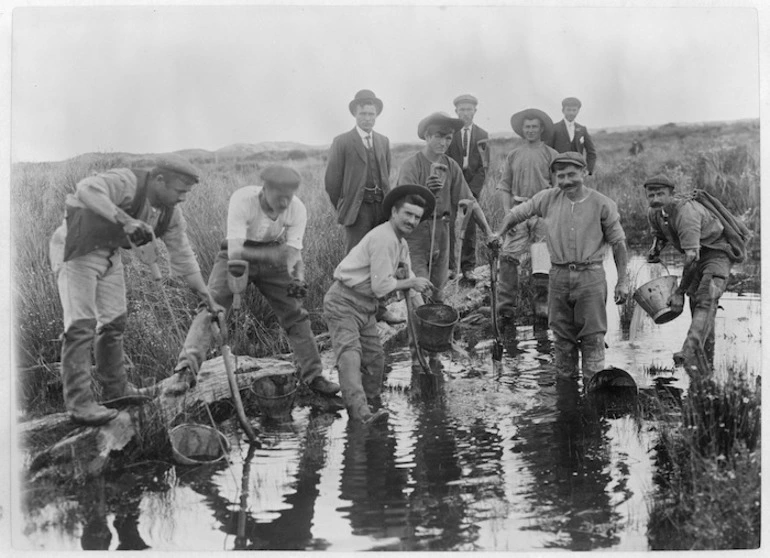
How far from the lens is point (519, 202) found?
853 centimetres

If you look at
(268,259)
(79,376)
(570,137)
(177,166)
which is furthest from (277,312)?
(570,137)

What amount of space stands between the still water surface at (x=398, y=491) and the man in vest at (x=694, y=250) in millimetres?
539

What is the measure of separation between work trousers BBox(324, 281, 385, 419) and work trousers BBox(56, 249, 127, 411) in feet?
4.92

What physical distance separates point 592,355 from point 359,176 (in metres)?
2.47

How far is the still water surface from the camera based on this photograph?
4.86 meters

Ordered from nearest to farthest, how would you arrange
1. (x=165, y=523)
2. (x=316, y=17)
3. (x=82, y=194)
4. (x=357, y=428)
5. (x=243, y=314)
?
(x=165, y=523) < (x=82, y=194) < (x=357, y=428) < (x=316, y=17) < (x=243, y=314)

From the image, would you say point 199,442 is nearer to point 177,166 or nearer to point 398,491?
point 398,491

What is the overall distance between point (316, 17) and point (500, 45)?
57.7 inches

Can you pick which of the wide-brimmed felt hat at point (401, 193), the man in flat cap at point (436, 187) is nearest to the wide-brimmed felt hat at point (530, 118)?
the man in flat cap at point (436, 187)

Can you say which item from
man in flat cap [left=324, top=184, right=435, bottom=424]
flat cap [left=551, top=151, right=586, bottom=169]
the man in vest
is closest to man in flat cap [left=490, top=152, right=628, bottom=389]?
flat cap [left=551, top=151, right=586, bottom=169]

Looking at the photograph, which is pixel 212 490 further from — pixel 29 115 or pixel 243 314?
pixel 29 115

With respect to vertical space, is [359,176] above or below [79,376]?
above

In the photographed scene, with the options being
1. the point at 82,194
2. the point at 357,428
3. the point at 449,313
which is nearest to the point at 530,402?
the point at 449,313

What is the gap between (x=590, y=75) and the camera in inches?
269
